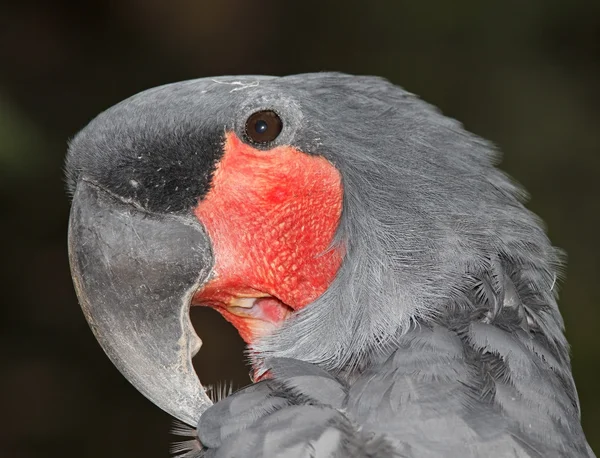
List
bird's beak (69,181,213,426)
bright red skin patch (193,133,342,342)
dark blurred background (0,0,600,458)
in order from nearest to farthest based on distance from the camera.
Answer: bird's beak (69,181,213,426) < bright red skin patch (193,133,342,342) < dark blurred background (0,0,600,458)

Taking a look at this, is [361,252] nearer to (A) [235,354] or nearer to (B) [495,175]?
(B) [495,175]

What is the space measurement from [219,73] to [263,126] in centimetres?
700

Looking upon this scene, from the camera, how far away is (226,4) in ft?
32.8

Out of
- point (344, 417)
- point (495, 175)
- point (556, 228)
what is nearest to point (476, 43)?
point (556, 228)

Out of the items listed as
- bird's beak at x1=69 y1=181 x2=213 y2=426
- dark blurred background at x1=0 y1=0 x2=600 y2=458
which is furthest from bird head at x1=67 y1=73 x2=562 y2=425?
dark blurred background at x1=0 y1=0 x2=600 y2=458

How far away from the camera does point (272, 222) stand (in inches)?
108

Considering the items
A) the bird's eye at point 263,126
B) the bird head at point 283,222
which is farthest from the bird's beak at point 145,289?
the bird's eye at point 263,126

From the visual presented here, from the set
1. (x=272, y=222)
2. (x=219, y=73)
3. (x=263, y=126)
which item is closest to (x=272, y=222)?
(x=272, y=222)

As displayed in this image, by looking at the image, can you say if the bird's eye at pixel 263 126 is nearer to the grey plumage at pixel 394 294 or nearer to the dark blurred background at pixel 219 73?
the grey plumage at pixel 394 294

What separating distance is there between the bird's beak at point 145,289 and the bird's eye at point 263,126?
33 centimetres

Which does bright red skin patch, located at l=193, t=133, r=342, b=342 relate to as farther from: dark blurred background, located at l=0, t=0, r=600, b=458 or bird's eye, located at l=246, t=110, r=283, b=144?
dark blurred background, located at l=0, t=0, r=600, b=458

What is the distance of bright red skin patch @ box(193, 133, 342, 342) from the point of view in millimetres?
2670

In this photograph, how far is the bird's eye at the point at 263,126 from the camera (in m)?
2.66

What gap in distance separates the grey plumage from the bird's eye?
0.03 metres
